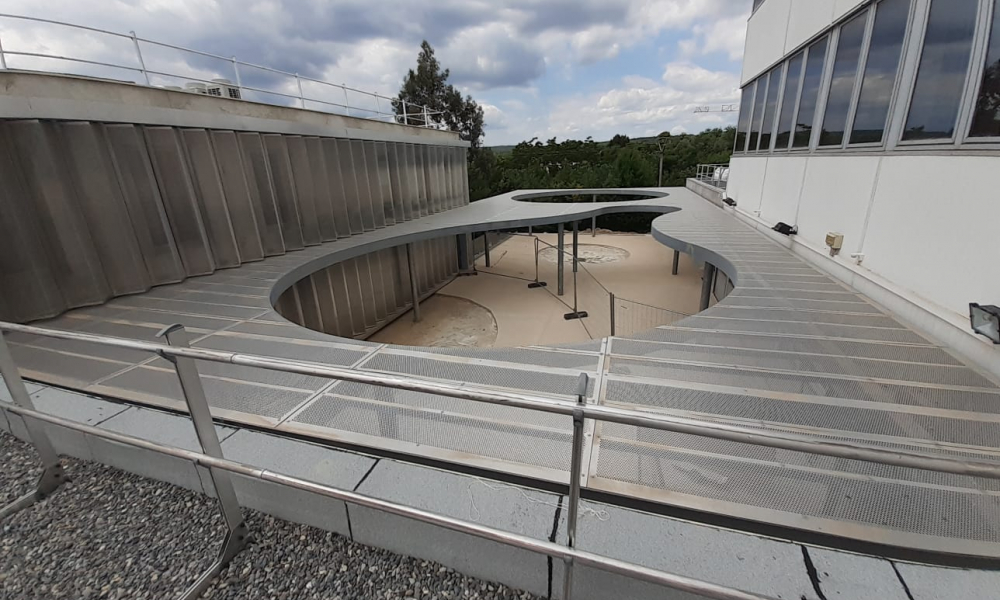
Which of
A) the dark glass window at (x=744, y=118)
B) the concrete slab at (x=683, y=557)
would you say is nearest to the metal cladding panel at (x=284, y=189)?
the concrete slab at (x=683, y=557)

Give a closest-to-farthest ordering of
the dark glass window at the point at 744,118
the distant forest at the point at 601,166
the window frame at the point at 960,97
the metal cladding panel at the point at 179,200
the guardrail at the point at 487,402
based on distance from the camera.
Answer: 1. the guardrail at the point at 487,402
2. the window frame at the point at 960,97
3. the metal cladding panel at the point at 179,200
4. the dark glass window at the point at 744,118
5. the distant forest at the point at 601,166

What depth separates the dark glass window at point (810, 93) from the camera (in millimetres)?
5898

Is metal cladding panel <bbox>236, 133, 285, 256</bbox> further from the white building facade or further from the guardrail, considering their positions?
the white building facade

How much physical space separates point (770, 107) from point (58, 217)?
11.3 meters

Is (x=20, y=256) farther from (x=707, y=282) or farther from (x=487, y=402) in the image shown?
(x=707, y=282)

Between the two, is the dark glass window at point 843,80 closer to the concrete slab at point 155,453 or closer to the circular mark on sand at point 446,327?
the circular mark on sand at point 446,327

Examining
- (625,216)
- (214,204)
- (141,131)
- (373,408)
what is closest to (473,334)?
(214,204)

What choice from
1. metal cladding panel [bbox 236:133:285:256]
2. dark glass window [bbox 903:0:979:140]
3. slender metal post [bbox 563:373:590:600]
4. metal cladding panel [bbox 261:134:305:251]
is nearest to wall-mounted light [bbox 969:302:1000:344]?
dark glass window [bbox 903:0:979:140]

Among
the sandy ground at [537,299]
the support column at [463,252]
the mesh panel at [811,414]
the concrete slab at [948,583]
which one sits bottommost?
the sandy ground at [537,299]

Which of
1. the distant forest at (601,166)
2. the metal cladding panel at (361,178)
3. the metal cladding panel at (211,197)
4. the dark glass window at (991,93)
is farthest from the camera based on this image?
the distant forest at (601,166)

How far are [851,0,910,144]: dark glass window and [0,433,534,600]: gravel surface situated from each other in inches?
225

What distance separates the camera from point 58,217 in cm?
479

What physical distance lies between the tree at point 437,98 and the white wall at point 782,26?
710 inches

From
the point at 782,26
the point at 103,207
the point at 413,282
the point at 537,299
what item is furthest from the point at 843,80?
the point at 103,207
